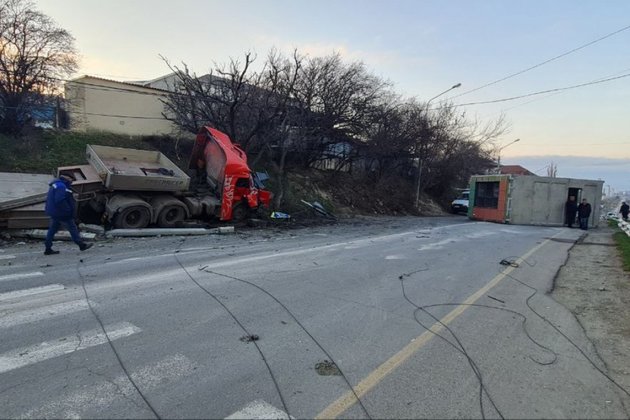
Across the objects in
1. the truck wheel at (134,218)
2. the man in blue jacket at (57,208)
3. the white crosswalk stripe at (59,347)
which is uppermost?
the man in blue jacket at (57,208)

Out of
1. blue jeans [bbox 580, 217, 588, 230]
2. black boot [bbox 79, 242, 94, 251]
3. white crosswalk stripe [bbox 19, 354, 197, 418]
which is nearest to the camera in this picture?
white crosswalk stripe [bbox 19, 354, 197, 418]

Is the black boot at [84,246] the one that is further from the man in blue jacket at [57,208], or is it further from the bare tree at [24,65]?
the bare tree at [24,65]

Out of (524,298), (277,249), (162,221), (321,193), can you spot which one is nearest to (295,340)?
(524,298)

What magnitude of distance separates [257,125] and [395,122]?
45.8 ft

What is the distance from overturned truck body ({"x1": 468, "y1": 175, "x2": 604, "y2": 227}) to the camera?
24578 mm

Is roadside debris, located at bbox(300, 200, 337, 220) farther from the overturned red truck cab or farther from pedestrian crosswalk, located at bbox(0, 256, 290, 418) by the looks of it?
pedestrian crosswalk, located at bbox(0, 256, 290, 418)

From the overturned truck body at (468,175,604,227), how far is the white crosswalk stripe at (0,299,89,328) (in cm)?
2415

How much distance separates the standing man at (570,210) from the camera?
24391 mm

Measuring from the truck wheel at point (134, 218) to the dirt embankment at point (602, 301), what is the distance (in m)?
11.3

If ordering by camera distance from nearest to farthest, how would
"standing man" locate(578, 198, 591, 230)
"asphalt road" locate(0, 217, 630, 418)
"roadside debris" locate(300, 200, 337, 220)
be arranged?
"asphalt road" locate(0, 217, 630, 418) < "roadside debris" locate(300, 200, 337, 220) < "standing man" locate(578, 198, 591, 230)

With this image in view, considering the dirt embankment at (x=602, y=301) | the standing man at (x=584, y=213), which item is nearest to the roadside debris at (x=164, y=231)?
the dirt embankment at (x=602, y=301)

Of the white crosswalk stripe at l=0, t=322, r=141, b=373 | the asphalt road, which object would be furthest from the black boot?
the white crosswalk stripe at l=0, t=322, r=141, b=373

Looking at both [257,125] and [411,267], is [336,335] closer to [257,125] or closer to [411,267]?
[411,267]

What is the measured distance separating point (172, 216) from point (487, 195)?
20391 mm
